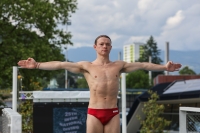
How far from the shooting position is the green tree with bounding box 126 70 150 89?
268 ft

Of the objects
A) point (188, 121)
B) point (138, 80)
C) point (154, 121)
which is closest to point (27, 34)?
point (154, 121)

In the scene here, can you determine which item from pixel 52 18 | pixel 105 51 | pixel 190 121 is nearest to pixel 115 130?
pixel 105 51

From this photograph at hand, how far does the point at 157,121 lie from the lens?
1997 cm

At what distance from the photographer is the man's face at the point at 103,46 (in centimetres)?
583

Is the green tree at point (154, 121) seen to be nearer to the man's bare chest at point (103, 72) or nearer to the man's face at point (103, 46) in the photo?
the man's bare chest at point (103, 72)

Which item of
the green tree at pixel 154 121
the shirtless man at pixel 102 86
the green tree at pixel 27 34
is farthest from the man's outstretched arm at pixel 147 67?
the green tree at pixel 27 34

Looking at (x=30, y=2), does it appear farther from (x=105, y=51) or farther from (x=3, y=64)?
(x=105, y=51)

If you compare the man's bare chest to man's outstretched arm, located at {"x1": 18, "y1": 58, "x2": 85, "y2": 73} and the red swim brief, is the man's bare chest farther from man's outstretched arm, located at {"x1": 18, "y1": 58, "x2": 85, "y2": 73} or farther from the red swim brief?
the red swim brief

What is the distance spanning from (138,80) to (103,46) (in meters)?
78.0

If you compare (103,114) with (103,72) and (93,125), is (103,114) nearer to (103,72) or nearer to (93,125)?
(93,125)

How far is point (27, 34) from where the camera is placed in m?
27.5

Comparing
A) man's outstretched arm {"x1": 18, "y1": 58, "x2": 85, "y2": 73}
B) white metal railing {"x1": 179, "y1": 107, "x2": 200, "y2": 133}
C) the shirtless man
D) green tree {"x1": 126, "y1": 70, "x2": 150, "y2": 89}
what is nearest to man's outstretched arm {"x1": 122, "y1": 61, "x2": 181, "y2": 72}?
the shirtless man

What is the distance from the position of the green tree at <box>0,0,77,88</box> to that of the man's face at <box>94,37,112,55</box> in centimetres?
1930

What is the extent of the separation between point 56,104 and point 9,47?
12.6 m
